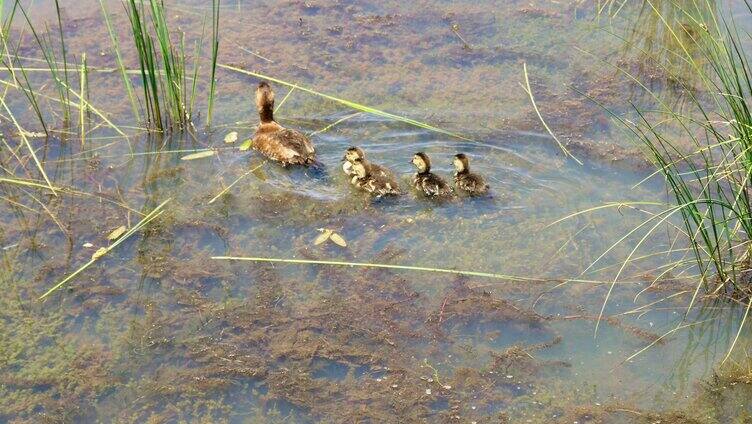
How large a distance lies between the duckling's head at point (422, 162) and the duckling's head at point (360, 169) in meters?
0.35

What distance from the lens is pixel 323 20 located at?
8023mm

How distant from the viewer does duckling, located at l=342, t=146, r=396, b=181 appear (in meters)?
6.09

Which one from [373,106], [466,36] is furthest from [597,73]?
[373,106]

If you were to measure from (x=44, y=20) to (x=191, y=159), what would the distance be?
233 cm

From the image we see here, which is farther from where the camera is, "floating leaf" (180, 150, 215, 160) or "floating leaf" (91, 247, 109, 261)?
"floating leaf" (180, 150, 215, 160)

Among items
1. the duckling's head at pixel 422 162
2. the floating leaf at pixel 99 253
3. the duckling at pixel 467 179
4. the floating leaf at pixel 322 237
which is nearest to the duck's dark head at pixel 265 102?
the duckling's head at pixel 422 162

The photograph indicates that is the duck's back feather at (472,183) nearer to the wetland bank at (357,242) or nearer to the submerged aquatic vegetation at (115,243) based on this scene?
the wetland bank at (357,242)

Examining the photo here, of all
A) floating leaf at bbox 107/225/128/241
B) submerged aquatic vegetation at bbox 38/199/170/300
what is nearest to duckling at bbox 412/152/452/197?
submerged aquatic vegetation at bbox 38/199/170/300

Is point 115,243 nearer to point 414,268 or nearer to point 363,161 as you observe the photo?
point 363,161

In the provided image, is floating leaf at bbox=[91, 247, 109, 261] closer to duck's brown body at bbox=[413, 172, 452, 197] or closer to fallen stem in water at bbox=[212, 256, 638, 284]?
fallen stem in water at bbox=[212, 256, 638, 284]

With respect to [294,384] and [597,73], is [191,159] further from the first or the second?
[597,73]

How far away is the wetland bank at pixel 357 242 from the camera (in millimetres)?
4648

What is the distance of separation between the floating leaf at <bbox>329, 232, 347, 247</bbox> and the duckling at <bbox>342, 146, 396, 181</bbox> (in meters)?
0.60

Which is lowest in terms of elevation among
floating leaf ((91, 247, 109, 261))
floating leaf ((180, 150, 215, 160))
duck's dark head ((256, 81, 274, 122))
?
floating leaf ((91, 247, 109, 261))
